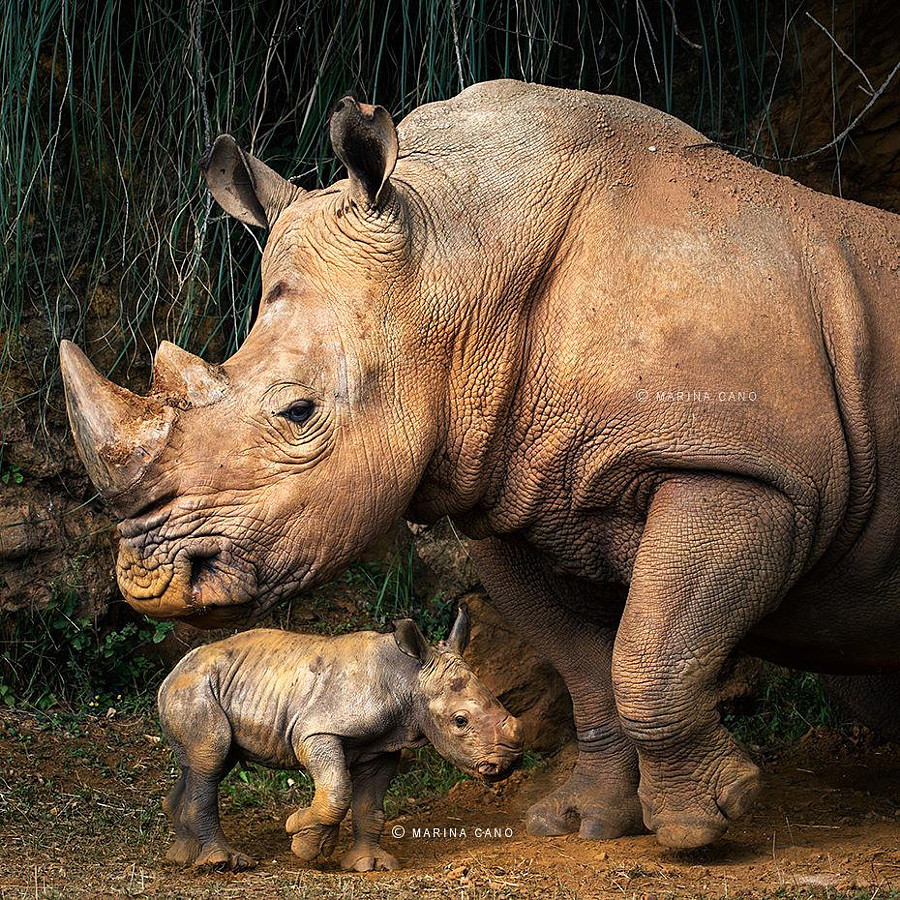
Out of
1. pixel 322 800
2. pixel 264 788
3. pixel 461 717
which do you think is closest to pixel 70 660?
pixel 264 788

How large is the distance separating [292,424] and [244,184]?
122cm

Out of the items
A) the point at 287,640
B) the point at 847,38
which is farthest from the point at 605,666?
the point at 847,38

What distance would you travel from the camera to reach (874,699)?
7.19 meters

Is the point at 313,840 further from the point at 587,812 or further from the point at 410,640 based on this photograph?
the point at 587,812

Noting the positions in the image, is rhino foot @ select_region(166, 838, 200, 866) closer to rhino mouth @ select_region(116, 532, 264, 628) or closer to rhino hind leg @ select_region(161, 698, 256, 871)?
rhino hind leg @ select_region(161, 698, 256, 871)

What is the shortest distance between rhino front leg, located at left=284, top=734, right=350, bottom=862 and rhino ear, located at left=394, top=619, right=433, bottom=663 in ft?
1.28

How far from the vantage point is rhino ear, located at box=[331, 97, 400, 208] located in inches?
195

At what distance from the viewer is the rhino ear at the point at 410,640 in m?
5.62

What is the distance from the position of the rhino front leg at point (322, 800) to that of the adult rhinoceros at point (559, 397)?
739 mm

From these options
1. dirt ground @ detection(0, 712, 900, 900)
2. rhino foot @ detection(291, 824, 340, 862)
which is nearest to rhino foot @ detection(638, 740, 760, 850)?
dirt ground @ detection(0, 712, 900, 900)

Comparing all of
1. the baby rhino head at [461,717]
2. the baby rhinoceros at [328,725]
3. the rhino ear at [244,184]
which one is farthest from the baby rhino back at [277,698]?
the rhino ear at [244,184]

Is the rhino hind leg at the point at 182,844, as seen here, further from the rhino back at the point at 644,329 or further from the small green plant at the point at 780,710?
the small green plant at the point at 780,710

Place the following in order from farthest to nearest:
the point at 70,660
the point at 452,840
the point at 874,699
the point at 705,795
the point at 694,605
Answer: the point at 70,660, the point at 874,699, the point at 452,840, the point at 705,795, the point at 694,605

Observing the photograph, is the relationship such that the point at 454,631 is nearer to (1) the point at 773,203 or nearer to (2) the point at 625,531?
(2) the point at 625,531
